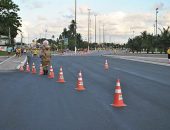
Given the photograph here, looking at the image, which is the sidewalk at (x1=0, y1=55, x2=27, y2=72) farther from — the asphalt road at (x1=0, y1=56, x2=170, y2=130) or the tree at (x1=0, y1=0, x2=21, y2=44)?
the tree at (x1=0, y1=0, x2=21, y2=44)

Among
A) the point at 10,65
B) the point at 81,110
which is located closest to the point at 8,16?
the point at 10,65

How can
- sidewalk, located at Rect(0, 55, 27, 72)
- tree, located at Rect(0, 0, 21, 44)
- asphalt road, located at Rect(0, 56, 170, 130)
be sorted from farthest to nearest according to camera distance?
tree, located at Rect(0, 0, 21, 44), sidewalk, located at Rect(0, 55, 27, 72), asphalt road, located at Rect(0, 56, 170, 130)

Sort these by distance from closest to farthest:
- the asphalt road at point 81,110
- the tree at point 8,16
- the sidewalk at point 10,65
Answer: the asphalt road at point 81,110, the sidewalk at point 10,65, the tree at point 8,16

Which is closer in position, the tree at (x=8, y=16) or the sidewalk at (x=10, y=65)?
the sidewalk at (x=10, y=65)

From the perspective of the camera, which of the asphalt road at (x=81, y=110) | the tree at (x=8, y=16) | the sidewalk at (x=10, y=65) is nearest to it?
the asphalt road at (x=81, y=110)

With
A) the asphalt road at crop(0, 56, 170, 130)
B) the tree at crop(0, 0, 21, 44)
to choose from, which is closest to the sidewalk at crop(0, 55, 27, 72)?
the asphalt road at crop(0, 56, 170, 130)

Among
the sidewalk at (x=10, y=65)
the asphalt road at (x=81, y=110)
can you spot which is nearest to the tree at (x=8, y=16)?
the sidewalk at (x=10, y=65)

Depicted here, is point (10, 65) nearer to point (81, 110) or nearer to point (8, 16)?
point (81, 110)

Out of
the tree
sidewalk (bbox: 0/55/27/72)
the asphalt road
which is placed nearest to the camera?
the asphalt road

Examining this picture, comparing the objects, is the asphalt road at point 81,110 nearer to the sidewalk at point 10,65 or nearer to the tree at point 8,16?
the sidewalk at point 10,65

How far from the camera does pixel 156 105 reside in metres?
12.0

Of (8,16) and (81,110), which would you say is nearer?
(81,110)

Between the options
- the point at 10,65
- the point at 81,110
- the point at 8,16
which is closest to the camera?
the point at 81,110

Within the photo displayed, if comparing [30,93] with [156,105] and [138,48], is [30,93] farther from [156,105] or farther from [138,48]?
[138,48]
